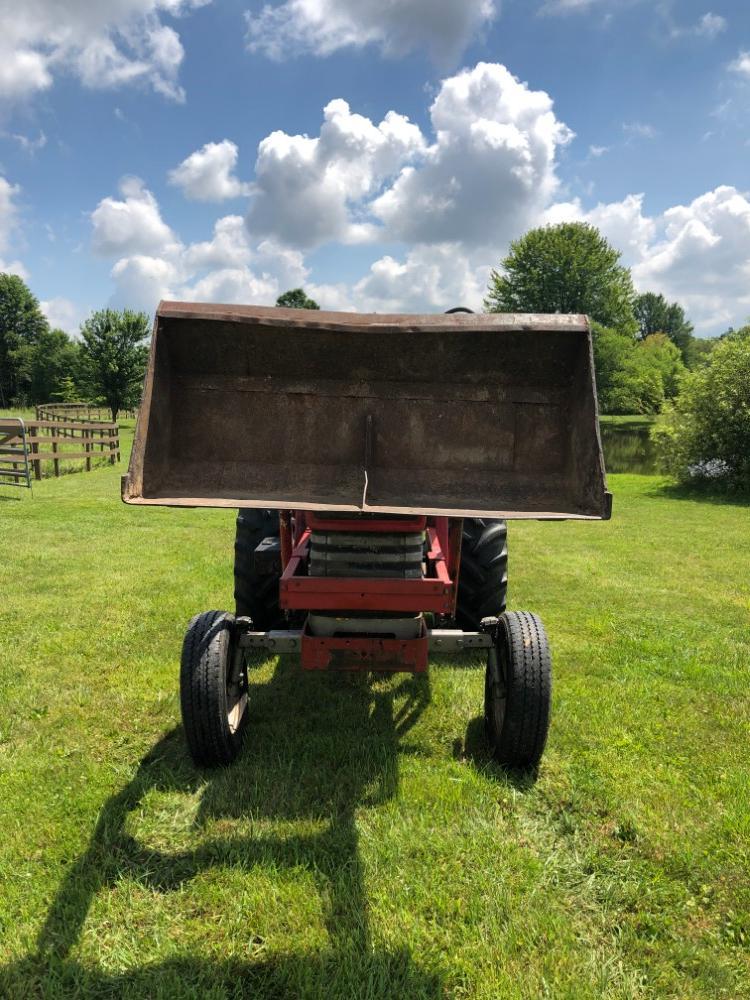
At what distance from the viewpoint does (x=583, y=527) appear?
1020 centimetres

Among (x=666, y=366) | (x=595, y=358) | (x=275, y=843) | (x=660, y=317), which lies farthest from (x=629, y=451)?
(x=660, y=317)

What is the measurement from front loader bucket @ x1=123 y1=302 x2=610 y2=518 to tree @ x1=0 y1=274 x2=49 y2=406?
2663 inches

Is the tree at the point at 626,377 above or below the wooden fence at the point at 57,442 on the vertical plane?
above

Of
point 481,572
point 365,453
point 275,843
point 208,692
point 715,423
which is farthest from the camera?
point 715,423

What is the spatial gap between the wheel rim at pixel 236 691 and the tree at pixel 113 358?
118 ft

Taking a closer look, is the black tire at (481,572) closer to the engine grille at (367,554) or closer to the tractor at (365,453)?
the tractor at (365,453)

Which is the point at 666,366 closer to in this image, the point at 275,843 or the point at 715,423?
the point at 715,423

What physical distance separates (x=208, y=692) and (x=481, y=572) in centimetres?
216

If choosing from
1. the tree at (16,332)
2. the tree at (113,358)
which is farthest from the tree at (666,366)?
the tree at (16,332)

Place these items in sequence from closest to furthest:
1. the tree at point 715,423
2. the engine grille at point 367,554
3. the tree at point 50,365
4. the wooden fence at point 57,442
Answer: the engine grille at point 367,554 → the wooden fence at point 57,442 → the tree at point 715,423 → the tree at point 50,365

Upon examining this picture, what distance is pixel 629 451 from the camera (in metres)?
26.6

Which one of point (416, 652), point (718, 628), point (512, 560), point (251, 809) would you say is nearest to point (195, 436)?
point (416, 652)

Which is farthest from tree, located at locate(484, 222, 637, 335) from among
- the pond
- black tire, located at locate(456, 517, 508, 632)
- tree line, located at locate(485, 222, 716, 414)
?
black tire, located at locate(456, 517, 508, 632)

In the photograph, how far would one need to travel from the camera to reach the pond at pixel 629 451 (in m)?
22.2
